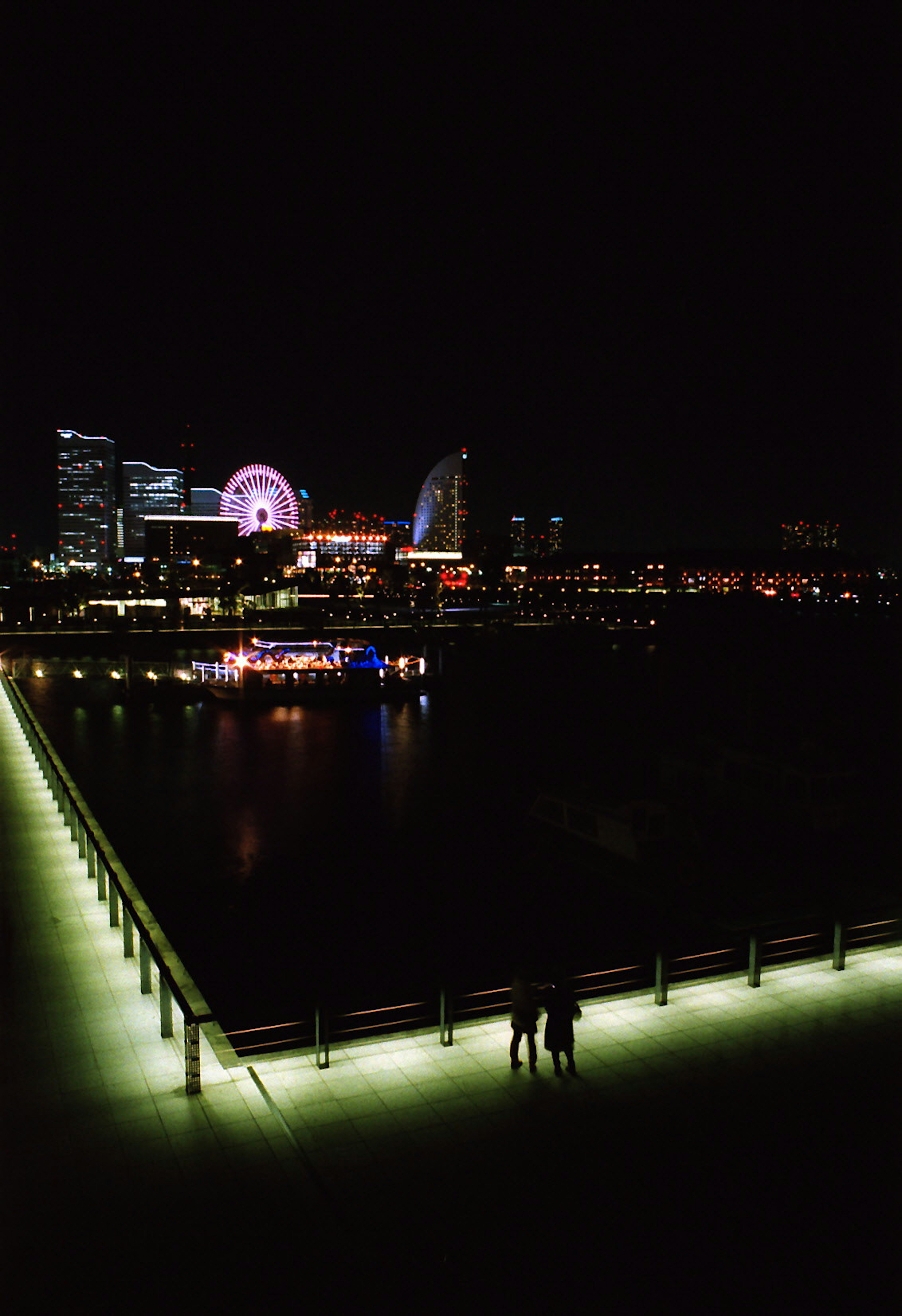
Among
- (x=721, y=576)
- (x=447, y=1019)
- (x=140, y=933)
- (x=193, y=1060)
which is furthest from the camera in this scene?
(x=721, y=576)

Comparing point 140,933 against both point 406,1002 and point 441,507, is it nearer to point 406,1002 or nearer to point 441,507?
point 406,1002

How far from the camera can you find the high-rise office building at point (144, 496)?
12538cm

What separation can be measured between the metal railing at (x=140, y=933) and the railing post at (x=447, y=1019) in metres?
0.93

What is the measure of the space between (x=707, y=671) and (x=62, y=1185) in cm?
3286

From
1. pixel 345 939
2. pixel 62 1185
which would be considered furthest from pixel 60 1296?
pixel 345 939

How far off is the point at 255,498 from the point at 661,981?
5033 cm

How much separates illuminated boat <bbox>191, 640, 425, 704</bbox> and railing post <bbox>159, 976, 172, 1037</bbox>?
51.8 ft

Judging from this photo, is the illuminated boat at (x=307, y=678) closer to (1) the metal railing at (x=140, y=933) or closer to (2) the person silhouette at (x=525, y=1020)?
(1) the metal railing at (x=140, y=933)

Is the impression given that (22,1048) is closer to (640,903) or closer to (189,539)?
(640,903)

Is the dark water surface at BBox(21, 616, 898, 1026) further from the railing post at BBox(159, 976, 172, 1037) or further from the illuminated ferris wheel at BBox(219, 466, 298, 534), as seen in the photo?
the illuminated ferris wheel at BBox(219, 466, 298, 534)

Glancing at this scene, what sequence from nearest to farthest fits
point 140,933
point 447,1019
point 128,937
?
point 447,1019 → point 140,933 → point 128,937

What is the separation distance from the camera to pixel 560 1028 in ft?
11.4

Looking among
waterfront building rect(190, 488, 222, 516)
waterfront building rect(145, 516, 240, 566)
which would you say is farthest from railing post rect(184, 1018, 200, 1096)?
waterfront building rect(190, 488, 222, 516)

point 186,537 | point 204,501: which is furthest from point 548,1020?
point 204,501
